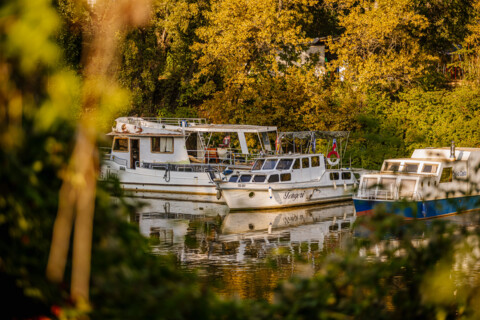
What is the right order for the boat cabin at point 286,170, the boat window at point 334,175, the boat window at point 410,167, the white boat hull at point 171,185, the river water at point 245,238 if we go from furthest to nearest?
1. the white boat hull at point 171,185
2. the boat window at point 334,175
3. the boat cabin at point 286,170
4. the boat window at point 410,167
5. the river water at point 245,238

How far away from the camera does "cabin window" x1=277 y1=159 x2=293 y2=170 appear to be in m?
25.8

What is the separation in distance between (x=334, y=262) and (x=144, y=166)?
27037mm

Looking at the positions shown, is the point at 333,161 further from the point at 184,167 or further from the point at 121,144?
the point at 121,144

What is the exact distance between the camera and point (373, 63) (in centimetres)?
3331

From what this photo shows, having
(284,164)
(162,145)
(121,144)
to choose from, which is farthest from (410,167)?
(121,144)

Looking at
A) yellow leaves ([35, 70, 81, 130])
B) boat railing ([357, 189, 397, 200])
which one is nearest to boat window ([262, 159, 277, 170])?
boat railing ([357, 189, 397, 200])

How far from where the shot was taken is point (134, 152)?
3219 cm

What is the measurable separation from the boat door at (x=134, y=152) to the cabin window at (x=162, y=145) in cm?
79

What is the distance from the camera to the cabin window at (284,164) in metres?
25.8

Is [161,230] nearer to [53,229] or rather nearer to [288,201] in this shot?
[288,201]

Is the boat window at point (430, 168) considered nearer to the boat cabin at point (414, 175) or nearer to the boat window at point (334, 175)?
the boat cabin at point (414, 175)

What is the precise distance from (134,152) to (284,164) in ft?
30.6

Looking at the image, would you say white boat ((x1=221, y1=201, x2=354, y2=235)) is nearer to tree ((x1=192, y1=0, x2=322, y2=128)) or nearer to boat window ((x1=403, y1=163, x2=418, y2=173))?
boat window ((x1=403, y1=163, x2=418, y2=173))

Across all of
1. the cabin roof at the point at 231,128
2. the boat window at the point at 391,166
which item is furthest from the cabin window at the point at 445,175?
the cabin roof at the point at 231,128
